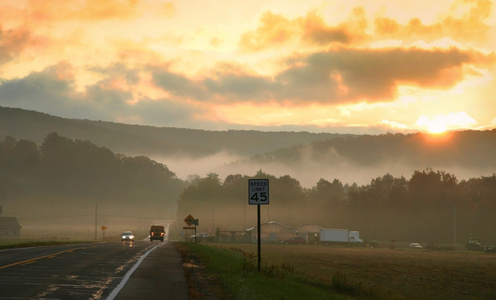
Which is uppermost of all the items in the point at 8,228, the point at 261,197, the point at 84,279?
the point at 261,197

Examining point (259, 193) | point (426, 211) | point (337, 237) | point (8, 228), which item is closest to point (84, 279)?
point (259, 193)

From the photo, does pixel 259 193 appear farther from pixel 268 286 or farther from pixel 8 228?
pixel 8 228

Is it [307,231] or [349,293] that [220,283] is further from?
[307,231]

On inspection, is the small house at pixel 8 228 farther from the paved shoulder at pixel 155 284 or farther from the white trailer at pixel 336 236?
the paved shoulder at pixel 155 284

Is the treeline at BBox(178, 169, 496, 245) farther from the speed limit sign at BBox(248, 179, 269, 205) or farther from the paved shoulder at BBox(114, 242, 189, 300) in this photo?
the paved shoulder at BBox(114, 242, 189, 300)

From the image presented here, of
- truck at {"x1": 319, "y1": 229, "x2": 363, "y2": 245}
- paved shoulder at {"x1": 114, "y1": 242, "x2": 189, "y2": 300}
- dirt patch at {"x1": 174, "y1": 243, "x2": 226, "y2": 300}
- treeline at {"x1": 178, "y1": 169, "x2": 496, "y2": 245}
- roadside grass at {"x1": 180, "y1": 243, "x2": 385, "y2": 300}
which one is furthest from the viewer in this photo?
treeline at {"x1": 178, "y1": 169, "x2": 496, "y2": 245}

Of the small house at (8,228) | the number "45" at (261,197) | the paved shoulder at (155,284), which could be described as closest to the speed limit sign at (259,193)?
the number "45" at (261,197)

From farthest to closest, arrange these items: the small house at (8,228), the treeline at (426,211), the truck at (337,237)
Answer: the small house at (8,228)
the treeline at (426,211)
the truck at (337,237)

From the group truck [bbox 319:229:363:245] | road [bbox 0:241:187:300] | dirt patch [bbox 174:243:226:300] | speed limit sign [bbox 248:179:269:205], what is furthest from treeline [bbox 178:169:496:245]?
road [bbox 0:241:187:300]

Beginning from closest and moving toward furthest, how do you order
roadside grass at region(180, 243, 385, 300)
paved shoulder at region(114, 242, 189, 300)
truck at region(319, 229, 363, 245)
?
paved shoulder at region(114, 242, 189, 300) < roadside grass at region(180, 243, 385, 300) < truck at region(319, 229, 363, 245)

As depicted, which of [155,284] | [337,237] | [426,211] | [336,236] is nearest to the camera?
[155,284]

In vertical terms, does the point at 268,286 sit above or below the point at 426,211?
below

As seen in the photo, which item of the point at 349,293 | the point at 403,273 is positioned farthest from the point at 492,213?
the point at 349,293

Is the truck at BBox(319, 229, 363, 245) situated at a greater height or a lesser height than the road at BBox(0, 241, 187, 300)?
lesser
